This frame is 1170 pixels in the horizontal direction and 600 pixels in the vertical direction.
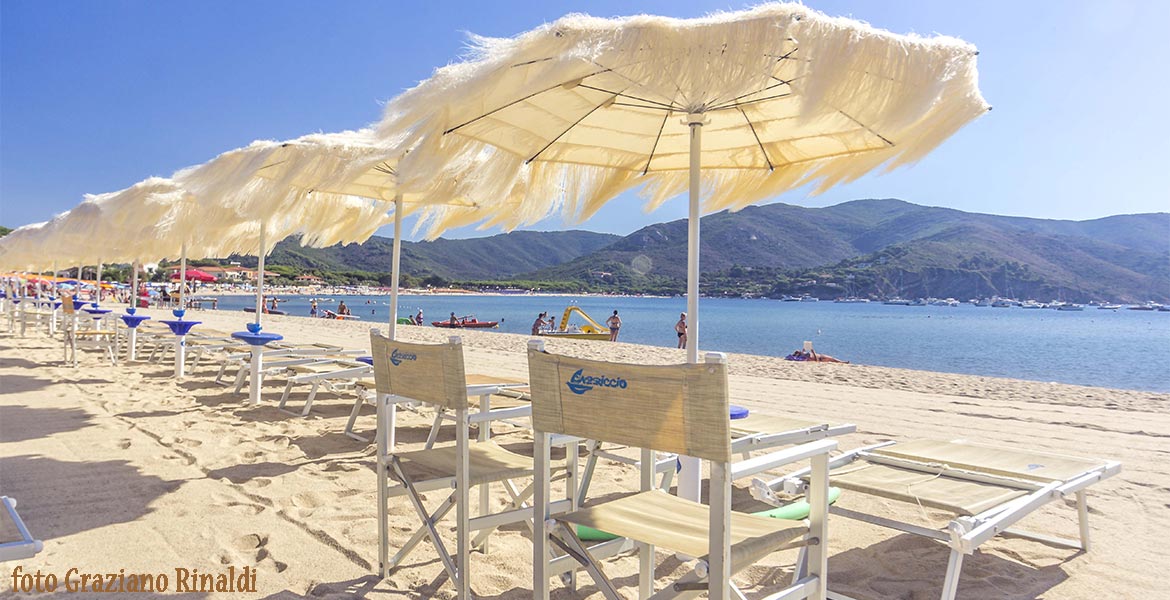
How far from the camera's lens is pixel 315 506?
304cm

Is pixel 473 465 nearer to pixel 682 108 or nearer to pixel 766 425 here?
pixel 766 425

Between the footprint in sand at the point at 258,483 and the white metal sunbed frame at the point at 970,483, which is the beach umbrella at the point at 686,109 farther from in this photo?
the footprint in sand at the point at 258,483

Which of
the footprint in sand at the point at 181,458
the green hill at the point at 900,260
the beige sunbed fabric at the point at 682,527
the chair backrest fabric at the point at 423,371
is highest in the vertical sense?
the green hill at the point at 900,260

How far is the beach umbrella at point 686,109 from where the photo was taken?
91.0 inches

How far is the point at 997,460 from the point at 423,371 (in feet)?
8.32

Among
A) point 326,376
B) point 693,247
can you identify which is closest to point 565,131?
point 693,247

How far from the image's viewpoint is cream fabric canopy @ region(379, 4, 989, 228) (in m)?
2.31

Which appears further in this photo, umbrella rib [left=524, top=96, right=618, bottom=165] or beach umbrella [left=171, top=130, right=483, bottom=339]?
beach umbrella [left=171, top=130, right=483, bottom=339]

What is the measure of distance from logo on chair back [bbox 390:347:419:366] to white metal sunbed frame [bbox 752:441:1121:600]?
1148mm

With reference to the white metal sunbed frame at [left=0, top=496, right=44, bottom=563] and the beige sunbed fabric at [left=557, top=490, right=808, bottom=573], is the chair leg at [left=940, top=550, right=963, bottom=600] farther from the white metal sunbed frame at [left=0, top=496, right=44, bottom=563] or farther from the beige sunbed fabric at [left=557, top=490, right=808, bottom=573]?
the white metal sunbed frame at [left=0, top=496, right=44, bottom=563]

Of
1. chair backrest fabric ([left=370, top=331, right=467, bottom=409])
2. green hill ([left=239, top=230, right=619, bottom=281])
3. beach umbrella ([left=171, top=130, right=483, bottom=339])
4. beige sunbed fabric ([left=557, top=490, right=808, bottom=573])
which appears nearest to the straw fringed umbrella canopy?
beach umbrella ([left=171, top=130, right=483, bottom=339])

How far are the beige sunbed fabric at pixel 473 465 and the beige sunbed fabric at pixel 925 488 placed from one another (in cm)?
119

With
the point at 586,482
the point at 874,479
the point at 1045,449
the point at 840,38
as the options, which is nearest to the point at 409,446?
the point at 586,482

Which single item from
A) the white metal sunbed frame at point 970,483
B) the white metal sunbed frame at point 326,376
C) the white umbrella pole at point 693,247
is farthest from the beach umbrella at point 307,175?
the white metal sunbed frame at point 970,483
